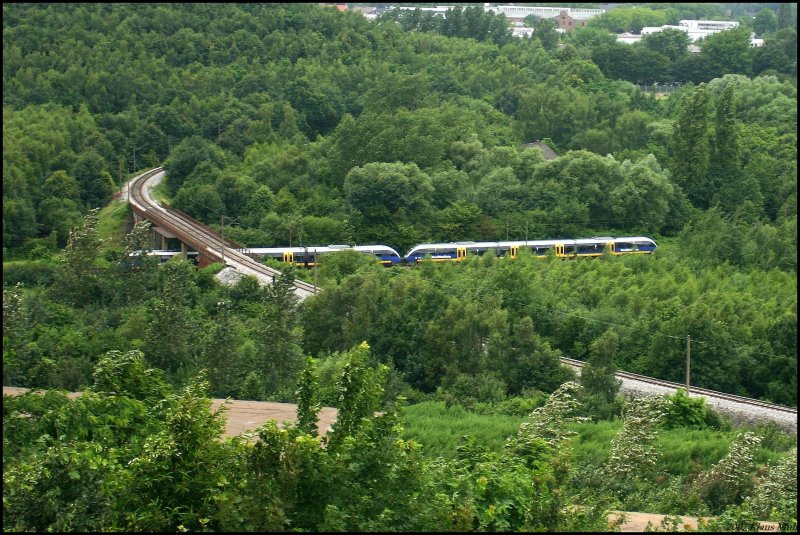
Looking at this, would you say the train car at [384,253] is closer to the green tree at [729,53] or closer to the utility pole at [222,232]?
the utility pole at [222,232]

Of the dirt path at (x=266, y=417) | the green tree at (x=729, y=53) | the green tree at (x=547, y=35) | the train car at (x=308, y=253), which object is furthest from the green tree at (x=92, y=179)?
the green tree at (x=547, y=35)

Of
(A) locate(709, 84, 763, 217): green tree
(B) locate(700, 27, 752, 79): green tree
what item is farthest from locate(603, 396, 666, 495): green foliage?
(B) locate(700, 27, 752, 79): green tree

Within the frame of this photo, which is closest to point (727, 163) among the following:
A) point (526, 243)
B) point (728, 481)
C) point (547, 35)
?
point (526, 243)

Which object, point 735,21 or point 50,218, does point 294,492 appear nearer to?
point 50,218

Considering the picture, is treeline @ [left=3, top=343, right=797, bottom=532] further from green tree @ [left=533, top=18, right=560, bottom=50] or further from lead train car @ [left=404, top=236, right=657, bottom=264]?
green tree @ [left=533, top=18, right=560, bottom=50]

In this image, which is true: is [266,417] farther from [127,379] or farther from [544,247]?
[544,247]

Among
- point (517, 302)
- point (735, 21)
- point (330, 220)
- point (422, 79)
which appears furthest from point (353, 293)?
point (735, 21)
